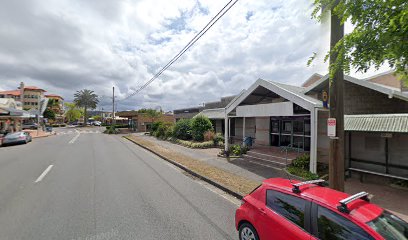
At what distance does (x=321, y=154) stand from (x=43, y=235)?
38.9 feet

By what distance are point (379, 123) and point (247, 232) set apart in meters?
7.24

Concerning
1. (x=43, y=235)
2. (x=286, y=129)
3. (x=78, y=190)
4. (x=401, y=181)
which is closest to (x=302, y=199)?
(x=43, y=235)

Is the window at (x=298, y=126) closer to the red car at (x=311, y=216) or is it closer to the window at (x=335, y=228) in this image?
the red car at (x=311, y=216)

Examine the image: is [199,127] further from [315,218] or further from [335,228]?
[335,228]

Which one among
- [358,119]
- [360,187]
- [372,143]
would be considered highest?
[358,119]

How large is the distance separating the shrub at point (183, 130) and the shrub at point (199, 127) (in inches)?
53.5

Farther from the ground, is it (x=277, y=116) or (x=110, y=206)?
(x=277, y=116)

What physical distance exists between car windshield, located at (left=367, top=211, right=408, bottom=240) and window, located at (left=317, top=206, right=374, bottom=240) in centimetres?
20

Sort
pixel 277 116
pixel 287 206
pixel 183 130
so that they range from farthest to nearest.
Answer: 1. pixel 183 130
2. pixel 277 116
3. pixel 287 206

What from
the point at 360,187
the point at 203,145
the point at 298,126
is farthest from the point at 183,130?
the point at 360,187

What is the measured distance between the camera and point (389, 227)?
9.18ft

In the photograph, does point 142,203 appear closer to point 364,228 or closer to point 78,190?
point 78,190

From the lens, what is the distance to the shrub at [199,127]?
2045cm

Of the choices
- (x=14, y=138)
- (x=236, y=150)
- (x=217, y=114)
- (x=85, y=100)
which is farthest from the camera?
(x=85, y=100)
